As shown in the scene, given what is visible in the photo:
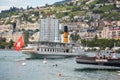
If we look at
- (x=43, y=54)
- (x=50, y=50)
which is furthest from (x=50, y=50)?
(x=43, y=54)

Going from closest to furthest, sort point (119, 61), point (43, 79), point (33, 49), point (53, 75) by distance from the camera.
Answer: point (43, 79), point (53, 75), point (119, 61), point (33, 49)

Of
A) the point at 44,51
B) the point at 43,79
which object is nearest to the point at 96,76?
the point at 43,79

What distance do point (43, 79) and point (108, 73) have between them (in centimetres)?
1309

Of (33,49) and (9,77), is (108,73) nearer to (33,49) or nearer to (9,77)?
(9,77)

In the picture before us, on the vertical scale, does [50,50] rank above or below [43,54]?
above

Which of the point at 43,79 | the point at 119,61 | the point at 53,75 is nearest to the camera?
the point at 43,79

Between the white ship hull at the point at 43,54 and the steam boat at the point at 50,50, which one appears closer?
the white ship hull at the point at 43,54

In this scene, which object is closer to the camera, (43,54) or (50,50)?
(43,54)

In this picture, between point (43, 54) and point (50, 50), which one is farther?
point (50, 50)

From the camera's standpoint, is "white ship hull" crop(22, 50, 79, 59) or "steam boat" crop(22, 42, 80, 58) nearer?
"white ship hull" crop(22, 50, 79, 59)

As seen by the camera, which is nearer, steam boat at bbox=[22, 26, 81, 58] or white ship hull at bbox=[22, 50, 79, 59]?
white ship hull at bbox=[22, 50, 79, 59]

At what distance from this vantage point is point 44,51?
126m

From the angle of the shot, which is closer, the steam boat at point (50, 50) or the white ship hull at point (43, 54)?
the white ship hull at point (43, 54)

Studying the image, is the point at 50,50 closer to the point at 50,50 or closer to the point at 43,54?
the point at 50,50
